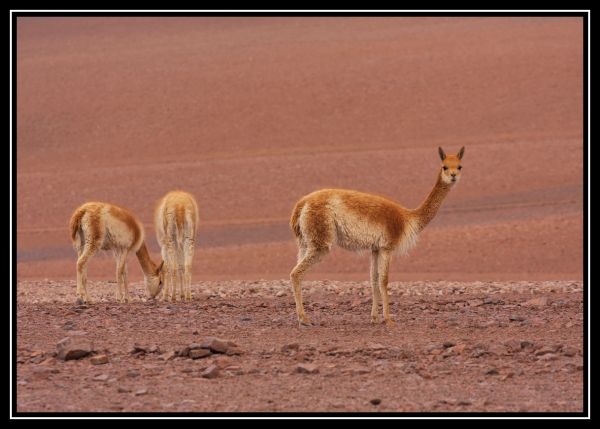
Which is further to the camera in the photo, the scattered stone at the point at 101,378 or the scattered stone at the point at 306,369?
the scattered stone at the point at 306,369

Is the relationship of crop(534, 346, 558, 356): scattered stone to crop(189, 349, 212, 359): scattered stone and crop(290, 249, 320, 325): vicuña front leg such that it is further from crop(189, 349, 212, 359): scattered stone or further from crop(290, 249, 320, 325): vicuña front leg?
crop(189, 349, 212, 359): scattered stone

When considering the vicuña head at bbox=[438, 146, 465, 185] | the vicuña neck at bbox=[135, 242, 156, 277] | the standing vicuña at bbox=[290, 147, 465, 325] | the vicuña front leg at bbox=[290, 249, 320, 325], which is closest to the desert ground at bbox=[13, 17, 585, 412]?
the vicuña front leg at bbox=[290, 249, 320, 325]

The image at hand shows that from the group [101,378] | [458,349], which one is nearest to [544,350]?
[458,349]

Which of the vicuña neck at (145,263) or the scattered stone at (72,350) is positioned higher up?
the vicuña neck at (145,263)

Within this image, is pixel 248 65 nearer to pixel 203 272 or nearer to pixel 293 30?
pixel 293 30

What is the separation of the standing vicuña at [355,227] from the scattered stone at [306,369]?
307 centimetres

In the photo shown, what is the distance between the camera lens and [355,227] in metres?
13.3

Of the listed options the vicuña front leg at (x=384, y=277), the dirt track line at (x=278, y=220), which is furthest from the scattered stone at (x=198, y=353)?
the dirt track line at (x=278, y=220)

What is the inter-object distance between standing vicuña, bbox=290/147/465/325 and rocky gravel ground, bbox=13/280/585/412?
0.77 metres

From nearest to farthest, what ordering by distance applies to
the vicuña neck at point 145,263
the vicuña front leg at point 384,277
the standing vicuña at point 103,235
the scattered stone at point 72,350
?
the scattered stone at point 72,350 → the vicuña front leg at point 384,277 → the standing vicuña at point 103,235 → the vicuña neck at point 145,263

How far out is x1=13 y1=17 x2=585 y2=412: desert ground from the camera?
10117 millimetres

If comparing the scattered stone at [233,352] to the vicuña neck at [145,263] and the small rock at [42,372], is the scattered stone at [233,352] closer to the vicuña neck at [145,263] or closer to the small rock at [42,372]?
the small rock at [42,372]

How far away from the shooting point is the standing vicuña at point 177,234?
56.3 ft
